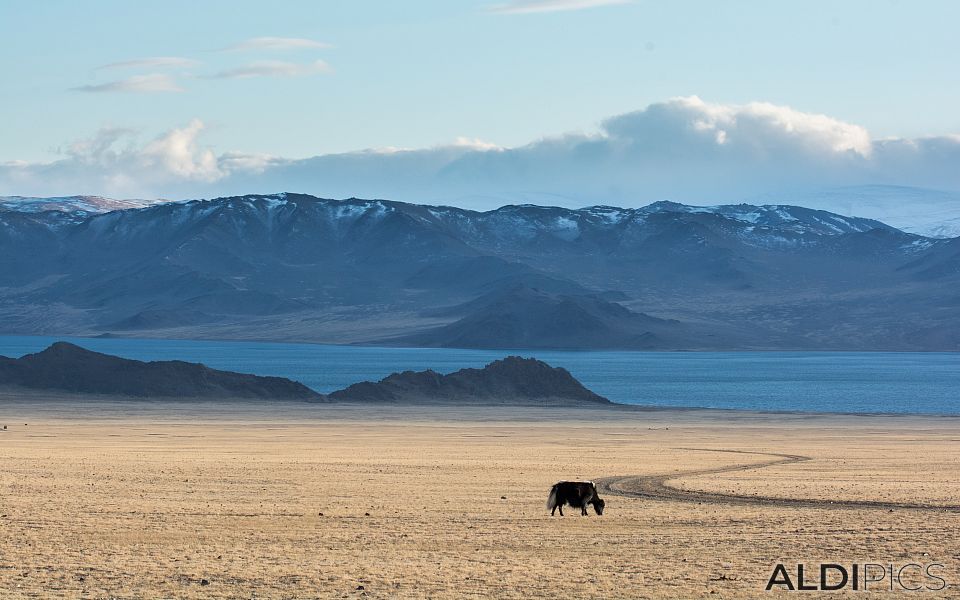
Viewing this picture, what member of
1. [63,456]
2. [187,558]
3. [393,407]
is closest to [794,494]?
[187,558]

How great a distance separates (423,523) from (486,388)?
70.3 meters

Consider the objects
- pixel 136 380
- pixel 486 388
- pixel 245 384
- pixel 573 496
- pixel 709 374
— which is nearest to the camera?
pixel 573 496

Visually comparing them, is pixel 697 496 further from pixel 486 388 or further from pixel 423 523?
pixel 486 388

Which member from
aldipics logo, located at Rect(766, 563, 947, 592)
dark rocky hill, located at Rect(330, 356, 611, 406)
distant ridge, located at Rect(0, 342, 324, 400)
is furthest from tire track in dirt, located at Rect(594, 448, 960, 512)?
distant ridge, located at Rect(0, 342, 324, 400)

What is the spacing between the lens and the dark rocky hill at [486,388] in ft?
284

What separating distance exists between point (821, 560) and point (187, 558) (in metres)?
8.54

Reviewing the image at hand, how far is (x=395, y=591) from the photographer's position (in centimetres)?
1505

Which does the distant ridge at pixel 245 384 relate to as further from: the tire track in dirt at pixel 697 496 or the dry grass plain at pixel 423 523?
the tire track in dirt at pixel 697 496

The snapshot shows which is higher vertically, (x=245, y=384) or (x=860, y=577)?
(x=245, y=384)

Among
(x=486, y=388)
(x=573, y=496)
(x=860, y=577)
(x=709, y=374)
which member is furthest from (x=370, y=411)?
(x=709, y=374)

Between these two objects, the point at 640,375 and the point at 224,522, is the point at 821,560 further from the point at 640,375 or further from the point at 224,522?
the point at 640,375

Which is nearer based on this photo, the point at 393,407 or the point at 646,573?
the point at 646,573

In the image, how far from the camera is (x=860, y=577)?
15695 mm

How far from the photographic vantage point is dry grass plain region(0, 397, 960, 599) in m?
15.6
